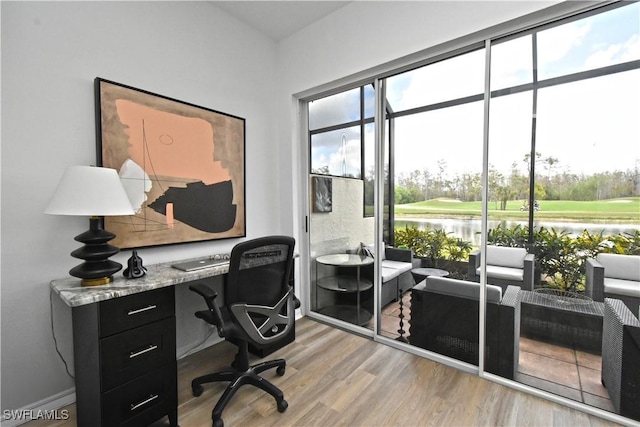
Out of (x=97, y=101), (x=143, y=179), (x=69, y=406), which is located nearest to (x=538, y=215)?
(x=143, y=179)

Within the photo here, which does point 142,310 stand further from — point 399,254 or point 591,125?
point 591,125

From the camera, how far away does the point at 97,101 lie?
1.92 metres

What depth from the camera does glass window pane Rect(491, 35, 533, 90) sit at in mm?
1882

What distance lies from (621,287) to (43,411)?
11.6 ft

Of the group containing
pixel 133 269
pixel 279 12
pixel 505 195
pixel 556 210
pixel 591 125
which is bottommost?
pixel 133 269

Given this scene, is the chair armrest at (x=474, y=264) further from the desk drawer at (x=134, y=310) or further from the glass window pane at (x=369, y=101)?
the desk drawer at (x=134, y=310)

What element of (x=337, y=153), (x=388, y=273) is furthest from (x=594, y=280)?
(x=337, y=153)

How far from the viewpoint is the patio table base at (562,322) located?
5.73ft

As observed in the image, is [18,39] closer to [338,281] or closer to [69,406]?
[69,406]

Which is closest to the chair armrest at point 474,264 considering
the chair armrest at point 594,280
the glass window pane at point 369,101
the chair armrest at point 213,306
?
the chair armrest at point 594,280

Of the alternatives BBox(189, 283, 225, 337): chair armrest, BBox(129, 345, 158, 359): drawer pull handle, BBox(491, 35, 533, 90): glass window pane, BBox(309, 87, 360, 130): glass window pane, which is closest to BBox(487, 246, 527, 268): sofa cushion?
BBox(491, 35, 533, 90): glass window pane

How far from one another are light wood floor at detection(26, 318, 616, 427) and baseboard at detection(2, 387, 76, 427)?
56 mm

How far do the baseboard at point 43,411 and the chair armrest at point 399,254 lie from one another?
251cm

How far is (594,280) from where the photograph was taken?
5.69 feet
